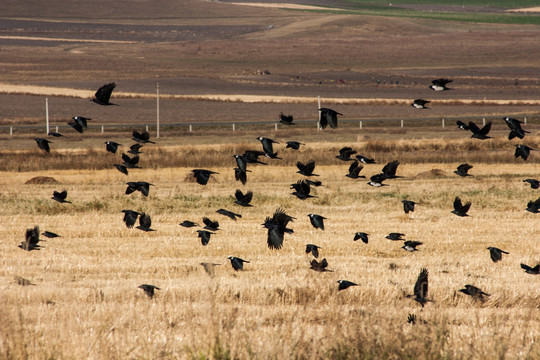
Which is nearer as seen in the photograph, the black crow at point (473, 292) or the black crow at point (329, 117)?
the black crow at point (473, 292)

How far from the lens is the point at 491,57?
14200cm

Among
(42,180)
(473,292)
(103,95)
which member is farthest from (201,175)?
(42,180)

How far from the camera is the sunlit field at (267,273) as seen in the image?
7.69 metres

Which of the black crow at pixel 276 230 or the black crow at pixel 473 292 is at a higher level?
the black crow at pixel 276 230

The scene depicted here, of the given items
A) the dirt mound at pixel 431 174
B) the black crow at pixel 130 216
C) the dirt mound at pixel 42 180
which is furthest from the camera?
the dirt mound at pixel 431 174

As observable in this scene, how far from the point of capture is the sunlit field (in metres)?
7.69

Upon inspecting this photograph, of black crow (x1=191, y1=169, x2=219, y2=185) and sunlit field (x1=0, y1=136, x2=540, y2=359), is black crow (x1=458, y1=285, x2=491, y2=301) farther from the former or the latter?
black crow (x1=191, y1=169, x2=219, y2=185)

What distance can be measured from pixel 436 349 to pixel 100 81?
107 metres

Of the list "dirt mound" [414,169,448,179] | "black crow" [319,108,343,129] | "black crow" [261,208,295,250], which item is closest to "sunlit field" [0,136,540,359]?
"dirt mound" [414,169,448,179]

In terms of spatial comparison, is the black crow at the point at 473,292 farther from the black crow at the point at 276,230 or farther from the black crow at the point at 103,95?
the black crow at the point at 103,95

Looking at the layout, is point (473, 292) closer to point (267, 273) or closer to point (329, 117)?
point (329, 117)

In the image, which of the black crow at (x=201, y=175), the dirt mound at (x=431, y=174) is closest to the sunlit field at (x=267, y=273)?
the dirt mound at (x=431, y=174)

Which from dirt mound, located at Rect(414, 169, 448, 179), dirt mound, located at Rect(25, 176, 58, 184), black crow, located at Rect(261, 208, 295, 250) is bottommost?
dirt mound, located at Rect(25, 176, 58, 184)

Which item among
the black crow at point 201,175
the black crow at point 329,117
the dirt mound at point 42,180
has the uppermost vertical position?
the black crow at point 329,117
